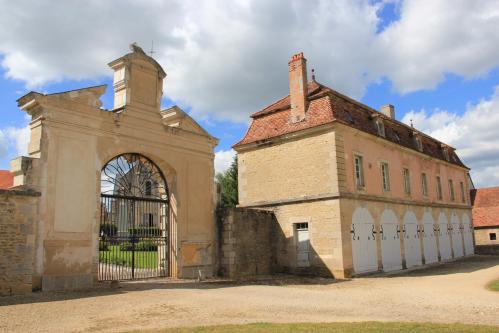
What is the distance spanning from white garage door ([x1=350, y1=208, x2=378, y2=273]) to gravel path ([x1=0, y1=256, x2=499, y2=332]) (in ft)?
11.3

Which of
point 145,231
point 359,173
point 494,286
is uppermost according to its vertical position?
point 359,173

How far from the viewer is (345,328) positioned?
616 centimetres

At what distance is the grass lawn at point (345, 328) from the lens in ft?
19.7

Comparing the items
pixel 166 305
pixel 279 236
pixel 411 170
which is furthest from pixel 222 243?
pixel 411 170

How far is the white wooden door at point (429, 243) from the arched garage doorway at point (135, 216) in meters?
13.5

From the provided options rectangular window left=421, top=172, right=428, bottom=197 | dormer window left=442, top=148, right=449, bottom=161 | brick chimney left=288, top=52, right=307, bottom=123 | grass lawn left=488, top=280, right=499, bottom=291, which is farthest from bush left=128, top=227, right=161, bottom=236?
dormer window left=442, top=148, right=449, bottom=161

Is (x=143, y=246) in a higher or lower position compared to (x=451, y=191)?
lower

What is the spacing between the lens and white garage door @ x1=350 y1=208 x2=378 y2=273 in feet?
51.4

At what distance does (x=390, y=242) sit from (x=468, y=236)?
12350mm

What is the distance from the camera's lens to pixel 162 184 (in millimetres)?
13477

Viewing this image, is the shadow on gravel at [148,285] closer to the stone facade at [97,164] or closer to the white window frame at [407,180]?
the stone facade at [97,164]

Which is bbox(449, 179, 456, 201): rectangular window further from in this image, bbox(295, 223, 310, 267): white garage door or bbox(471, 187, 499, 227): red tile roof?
bbox(295, 223, 310, 267): white garage door

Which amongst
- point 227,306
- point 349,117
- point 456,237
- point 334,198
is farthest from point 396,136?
point 227,306

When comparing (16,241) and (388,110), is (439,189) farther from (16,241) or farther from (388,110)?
(16,241)
